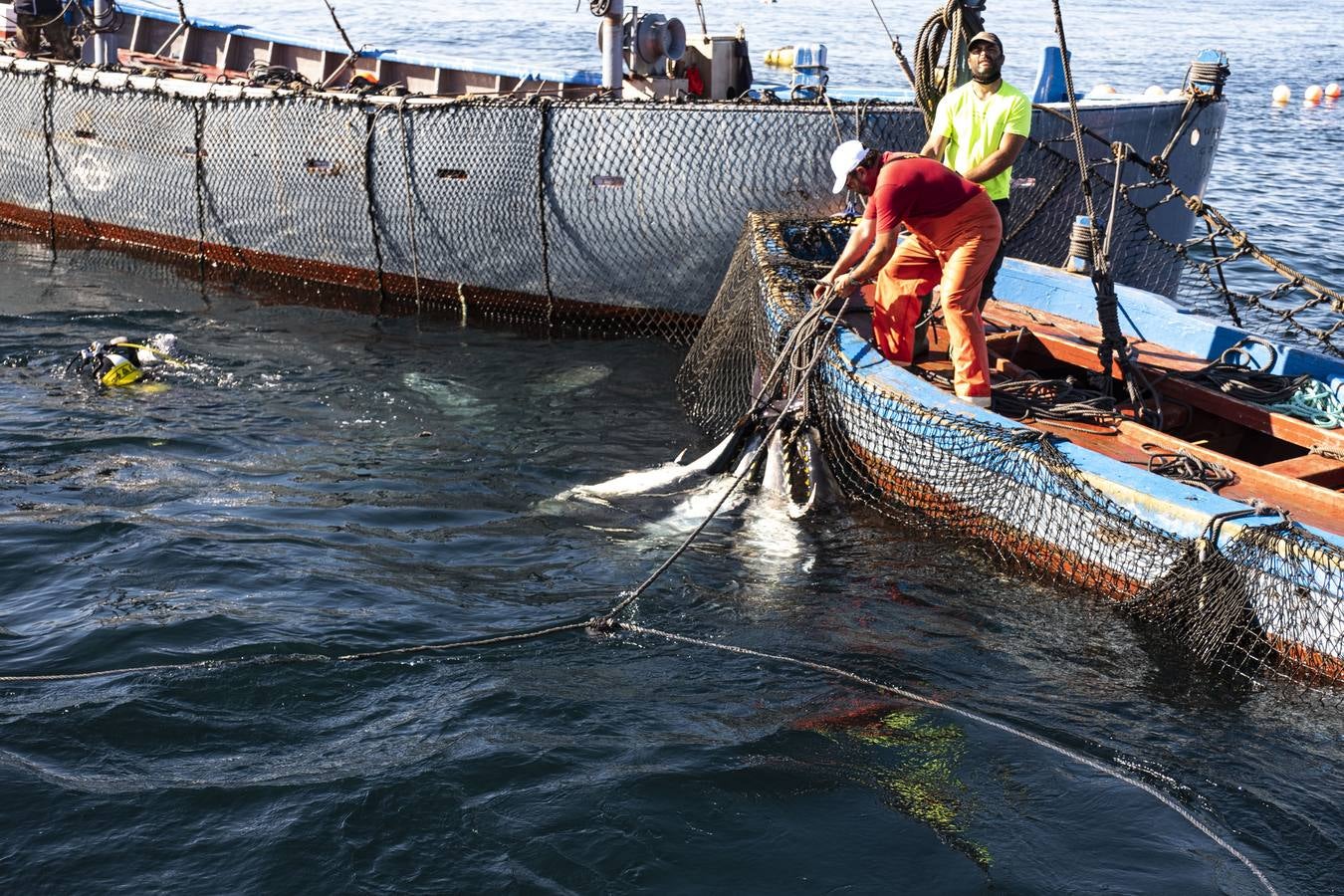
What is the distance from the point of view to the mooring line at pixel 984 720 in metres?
4.82

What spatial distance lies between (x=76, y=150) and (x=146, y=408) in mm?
5454

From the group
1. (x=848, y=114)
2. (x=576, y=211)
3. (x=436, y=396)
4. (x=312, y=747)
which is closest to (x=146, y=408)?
(x=436, y=396)

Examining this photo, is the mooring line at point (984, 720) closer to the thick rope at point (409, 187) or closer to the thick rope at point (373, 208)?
the thick rope at point (409, 187)

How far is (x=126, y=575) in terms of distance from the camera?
6.76m

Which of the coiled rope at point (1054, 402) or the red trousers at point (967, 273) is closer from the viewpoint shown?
the red trousers at point (967, 273)

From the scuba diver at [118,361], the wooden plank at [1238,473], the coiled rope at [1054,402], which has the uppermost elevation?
the coiled rope at [1054,402]

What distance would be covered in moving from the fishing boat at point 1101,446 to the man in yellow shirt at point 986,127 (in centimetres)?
109

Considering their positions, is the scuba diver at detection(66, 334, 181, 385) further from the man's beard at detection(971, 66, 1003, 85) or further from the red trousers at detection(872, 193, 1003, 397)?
the man's beard at detection(971, 66, 1003, 85)

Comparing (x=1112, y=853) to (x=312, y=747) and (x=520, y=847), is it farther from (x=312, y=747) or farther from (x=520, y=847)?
(x=312, y=747)

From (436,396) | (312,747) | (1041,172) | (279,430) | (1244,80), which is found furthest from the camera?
(1244,80)

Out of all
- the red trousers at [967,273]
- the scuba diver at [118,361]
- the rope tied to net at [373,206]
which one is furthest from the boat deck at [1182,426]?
the scuba diver at [118,361]

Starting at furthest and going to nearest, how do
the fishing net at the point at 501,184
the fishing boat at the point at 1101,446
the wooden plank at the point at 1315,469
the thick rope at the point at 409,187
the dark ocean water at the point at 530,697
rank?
the thick rope at the point at 409,187, the fishing net at the point at 501,184, the wooden plank at the point at 1315,469, the fishing boat at the point at 1101,446, the dark ocean water at the point at 530,697

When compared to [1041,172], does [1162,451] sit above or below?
below

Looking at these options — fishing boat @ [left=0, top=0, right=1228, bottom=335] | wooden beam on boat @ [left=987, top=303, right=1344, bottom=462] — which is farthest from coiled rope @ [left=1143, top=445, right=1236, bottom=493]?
fishing boat @ [left=0, top=0, right=1228, bottom=335]
